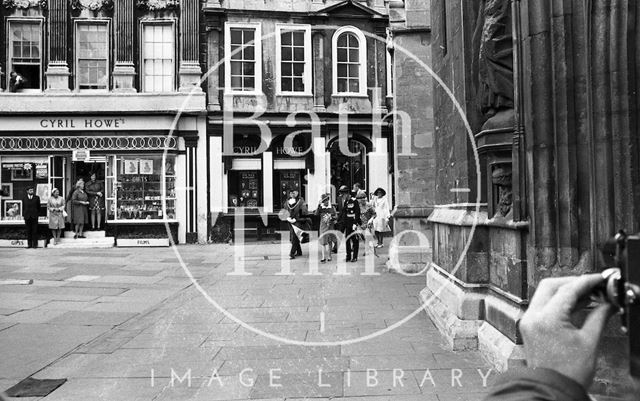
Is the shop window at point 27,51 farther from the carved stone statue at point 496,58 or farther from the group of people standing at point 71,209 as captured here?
the carved stone statue at point 496,58

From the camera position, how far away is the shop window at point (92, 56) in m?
20.3

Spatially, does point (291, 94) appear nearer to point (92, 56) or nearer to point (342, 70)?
point (342, 70)

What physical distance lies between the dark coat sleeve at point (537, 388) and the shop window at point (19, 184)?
21.0 meters

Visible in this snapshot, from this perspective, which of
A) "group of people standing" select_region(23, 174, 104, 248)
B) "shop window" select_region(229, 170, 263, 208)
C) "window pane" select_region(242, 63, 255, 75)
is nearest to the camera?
"group of people standing" select_region(23, 174, 104, 248)

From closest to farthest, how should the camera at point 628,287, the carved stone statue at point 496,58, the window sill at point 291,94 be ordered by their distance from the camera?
the camera at point 628,287
the carved stone statue at point 496,58
the window sill at point 291,94

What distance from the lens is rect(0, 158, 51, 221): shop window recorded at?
19.3 m

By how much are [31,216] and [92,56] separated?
6.70 meters

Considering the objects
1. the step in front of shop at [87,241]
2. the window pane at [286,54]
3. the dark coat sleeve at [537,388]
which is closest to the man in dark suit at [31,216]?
the step in front of shop at [87,241]

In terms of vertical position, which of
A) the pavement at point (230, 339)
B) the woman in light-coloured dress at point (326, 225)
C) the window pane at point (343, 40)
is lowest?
the pavement at point (230, 339)

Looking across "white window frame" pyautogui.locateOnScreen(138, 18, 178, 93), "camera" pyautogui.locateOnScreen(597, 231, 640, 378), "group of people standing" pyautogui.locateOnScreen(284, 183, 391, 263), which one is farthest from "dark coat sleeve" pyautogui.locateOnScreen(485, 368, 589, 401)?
"white window frame" pyautogui.locateOnScreen(138, 18, 178, 93)

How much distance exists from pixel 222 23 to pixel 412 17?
11155mm

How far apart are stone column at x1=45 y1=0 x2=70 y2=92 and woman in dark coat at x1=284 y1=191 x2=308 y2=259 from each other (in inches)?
433

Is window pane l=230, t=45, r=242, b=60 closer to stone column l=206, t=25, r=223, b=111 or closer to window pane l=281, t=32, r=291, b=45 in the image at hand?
stone column l=206, t=25, r=223, b=111

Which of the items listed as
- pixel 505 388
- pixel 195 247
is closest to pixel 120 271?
pixel 195 247
